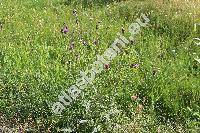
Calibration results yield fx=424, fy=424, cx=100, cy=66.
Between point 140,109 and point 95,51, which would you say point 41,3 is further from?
point 140,109

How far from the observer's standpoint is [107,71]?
5988 mm

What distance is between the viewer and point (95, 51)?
6.95m

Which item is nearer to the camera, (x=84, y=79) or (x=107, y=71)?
(x=84, y=79)

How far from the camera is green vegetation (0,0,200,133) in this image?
524 cm

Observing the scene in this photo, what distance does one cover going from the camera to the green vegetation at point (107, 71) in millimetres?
5238

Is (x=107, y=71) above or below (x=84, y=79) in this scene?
below

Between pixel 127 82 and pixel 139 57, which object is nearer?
pixel 127 82

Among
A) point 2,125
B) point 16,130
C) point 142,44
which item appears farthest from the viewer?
point 142,44

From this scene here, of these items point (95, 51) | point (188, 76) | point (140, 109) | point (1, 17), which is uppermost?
point (1, 17)

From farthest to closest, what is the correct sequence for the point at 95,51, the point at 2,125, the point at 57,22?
1. the point at 57,22
2. the point at 95,51
3. the point at 2,125

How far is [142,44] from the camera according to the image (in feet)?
25.1

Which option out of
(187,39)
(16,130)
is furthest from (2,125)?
(187,39)

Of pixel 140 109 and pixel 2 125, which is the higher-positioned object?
pixel 2 125

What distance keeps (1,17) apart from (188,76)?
463 cm
